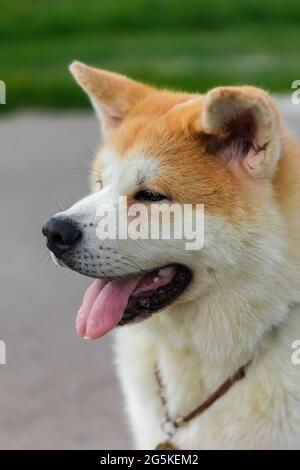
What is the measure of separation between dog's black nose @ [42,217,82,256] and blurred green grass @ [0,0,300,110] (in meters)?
8.53

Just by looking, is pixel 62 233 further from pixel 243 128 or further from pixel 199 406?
pixel 199 406

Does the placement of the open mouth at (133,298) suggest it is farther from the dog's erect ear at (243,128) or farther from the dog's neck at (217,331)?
the dog's erect ear at (243,128)

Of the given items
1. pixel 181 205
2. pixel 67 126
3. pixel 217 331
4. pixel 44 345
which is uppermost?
pixel 181 205

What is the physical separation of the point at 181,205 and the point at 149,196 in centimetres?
13

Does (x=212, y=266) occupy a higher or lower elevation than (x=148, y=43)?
lower

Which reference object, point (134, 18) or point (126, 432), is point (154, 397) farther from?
point (134, 18)

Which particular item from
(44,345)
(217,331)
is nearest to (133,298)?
(217,331)

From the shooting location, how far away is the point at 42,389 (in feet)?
17.1

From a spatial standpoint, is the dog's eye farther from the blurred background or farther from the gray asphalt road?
the blurred background

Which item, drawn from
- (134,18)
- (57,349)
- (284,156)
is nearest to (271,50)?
(134,18)

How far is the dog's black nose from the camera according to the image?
10.6ft

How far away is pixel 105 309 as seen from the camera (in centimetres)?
341

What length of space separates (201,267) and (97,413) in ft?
6.25

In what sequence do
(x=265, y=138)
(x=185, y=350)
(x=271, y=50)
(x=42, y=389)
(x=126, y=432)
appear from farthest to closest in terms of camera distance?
(x=271, y=50)
(x=42, y=389)
(x=126, y=432)
(x=185, y=350)
(x=265, y=138)
